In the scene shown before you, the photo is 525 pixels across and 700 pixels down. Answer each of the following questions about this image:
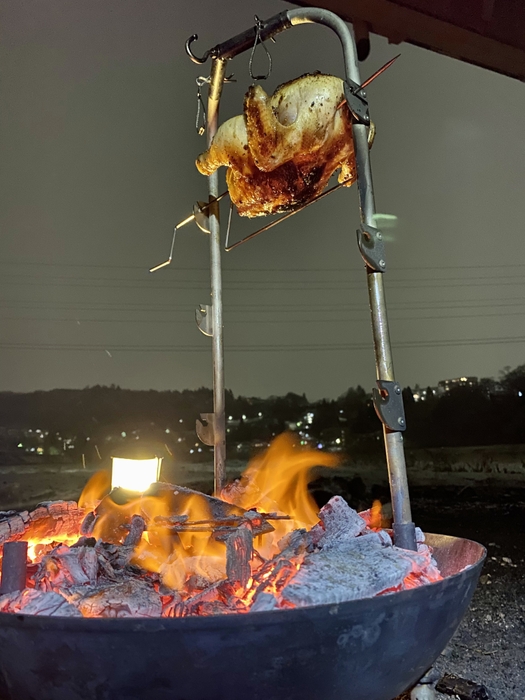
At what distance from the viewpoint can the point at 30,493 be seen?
13.7m

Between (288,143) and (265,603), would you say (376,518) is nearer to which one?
(265,603)

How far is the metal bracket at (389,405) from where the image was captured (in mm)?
2322

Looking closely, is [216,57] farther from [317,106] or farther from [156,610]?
[156,610]

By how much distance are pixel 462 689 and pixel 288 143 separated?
11.3ft

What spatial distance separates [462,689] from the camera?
2865 millimetres

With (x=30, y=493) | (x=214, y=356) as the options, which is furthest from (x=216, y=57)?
(x=30, y=493)

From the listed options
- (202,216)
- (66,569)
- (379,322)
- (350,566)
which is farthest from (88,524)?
(202,216)

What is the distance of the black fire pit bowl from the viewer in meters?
1.66

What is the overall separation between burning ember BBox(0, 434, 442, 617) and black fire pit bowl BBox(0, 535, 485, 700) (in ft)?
0.52

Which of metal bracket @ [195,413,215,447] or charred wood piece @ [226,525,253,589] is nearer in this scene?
charred wood piece @ [226,525,253,589]

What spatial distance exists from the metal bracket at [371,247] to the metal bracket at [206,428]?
201 centimetres

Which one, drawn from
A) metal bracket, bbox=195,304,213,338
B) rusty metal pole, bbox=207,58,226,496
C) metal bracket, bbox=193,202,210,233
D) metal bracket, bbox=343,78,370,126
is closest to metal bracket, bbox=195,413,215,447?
rusty metal pole, bbox=207,58,226,496

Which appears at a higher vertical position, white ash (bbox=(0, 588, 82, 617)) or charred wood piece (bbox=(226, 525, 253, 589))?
charred wood piece (bbox=(226, 525, 253, 589))

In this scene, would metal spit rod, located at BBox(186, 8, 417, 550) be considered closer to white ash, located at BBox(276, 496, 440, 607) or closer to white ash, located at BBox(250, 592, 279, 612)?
white ash, located at BBox(276, 496, 440, 607)
